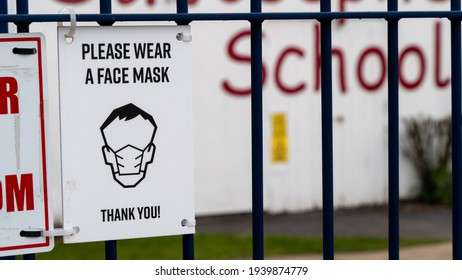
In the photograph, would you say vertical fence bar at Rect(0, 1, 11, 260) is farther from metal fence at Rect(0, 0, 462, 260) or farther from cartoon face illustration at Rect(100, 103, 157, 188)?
cartoon face illustration at Rect(100, 103, 157, 188)

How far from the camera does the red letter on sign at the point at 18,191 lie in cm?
252

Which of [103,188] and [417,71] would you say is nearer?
[103,188]

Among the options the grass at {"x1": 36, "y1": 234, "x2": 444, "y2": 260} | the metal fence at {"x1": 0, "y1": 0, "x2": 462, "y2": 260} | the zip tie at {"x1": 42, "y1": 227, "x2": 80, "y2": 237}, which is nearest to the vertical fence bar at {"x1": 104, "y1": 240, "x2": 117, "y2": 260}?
the metal fence at {"x1": 0, "y1": 0, "x2": 462, "y2": 260}

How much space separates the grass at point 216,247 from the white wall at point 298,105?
112 cm

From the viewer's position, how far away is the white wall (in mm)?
9617

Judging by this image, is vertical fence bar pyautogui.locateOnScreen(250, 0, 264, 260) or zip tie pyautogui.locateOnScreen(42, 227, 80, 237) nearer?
zip tie pyautogui.locateOnScreen(42, 227, 80, 237)

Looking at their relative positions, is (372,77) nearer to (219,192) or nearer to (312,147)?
(312,147)

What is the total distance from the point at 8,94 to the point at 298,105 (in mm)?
7688

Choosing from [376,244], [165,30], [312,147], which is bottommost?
[376,244]

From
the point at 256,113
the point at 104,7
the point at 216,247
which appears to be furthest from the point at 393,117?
the point at 216,247

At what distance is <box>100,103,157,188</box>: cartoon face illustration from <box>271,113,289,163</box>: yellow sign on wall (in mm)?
7354

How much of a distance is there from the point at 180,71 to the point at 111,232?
0.49 meters

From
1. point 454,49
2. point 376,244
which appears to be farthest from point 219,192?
point 454,49

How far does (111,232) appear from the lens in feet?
8.53
